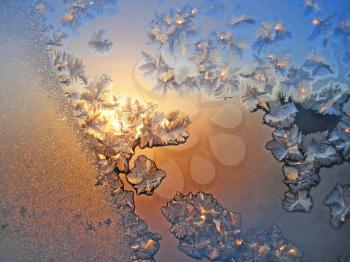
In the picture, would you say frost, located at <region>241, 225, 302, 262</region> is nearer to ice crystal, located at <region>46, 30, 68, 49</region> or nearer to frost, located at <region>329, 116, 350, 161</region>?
frost, located at <region>329, 116, 350, 161</region>

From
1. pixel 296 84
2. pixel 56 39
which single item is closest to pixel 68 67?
pixel 56 39

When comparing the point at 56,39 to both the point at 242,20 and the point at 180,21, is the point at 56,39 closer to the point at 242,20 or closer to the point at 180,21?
the point at 180,21

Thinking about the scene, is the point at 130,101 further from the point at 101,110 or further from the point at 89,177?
the point at 89,177

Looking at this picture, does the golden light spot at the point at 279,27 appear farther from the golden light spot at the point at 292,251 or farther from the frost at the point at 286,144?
the golden light spot at the point at 292,251

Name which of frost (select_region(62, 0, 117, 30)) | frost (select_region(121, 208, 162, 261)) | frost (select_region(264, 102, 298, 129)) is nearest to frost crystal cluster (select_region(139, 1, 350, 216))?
frost (select_region(264, 102, 298, 129))

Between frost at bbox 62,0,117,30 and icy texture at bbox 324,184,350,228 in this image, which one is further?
frost at bbox 62,0,117,30

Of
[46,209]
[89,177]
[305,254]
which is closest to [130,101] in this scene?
[89,177]

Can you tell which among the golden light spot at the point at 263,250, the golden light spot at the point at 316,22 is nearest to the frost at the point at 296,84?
the golden light spot at the point at 316,22
